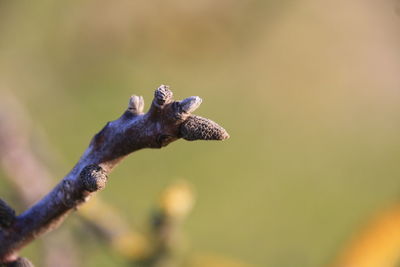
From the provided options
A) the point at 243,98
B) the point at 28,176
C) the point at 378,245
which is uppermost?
the point at 378,245

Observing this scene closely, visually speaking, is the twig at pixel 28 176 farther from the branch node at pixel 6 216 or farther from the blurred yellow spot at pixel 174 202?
the branch node at pixel 6 216

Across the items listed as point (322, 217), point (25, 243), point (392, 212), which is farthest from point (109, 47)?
point (25, 243)

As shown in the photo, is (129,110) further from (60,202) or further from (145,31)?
(145,31)

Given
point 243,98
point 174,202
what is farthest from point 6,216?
point 243,98

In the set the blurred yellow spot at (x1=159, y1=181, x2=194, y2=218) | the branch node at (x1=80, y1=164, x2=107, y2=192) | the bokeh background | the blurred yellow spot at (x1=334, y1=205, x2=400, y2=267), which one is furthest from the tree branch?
the bokeh background

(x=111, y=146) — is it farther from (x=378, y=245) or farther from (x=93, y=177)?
(x=378, y=245)

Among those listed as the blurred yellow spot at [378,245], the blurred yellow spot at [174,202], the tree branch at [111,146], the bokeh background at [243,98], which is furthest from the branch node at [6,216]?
the bokeh background at [243,98]

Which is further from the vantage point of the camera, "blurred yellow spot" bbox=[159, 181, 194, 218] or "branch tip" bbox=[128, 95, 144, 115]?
"blurred yellow spot" bbox=[159, 181, 194, 218]

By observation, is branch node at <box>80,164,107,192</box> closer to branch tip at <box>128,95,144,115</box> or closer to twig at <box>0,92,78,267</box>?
branch tip at <box>128,95,144,115</box>
